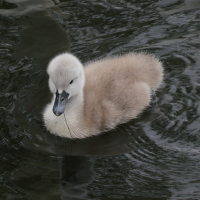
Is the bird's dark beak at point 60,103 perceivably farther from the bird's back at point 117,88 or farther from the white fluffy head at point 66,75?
the bird's back at point 117,88

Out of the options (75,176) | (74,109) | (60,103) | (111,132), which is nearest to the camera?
(75,176)

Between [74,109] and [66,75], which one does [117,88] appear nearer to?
[74,109]

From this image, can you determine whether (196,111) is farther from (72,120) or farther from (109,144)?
(72,120)

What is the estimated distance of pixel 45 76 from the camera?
16.9ft

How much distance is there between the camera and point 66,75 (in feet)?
12.6

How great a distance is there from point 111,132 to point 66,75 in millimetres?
775

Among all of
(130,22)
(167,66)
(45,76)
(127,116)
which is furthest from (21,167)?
(130,22)

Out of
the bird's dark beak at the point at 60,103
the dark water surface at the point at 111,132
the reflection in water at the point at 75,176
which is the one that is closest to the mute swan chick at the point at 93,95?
the bird's dark beak at the point at 60,103

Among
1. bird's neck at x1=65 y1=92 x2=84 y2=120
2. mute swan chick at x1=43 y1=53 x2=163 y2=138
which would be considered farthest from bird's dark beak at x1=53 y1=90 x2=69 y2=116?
bird's neck at x1=65 y1=92 x2=84 y2=120

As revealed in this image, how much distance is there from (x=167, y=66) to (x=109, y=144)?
4.98 ft

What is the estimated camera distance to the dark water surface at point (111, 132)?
3.48 meters

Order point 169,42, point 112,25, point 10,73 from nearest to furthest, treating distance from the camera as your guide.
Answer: point 10,73, point 169,42, point 112,25

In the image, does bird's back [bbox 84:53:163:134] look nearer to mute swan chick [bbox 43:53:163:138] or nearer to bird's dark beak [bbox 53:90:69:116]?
mute swan chick [bbox 43:53:163:138]

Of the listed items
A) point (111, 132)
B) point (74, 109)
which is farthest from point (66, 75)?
point (111, 132)
